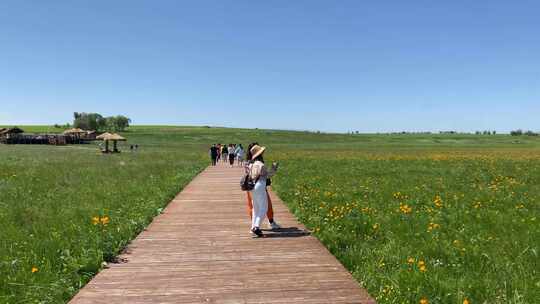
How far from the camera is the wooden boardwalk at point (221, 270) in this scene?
4.88 metres

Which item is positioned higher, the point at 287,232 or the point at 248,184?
the point at 248,184

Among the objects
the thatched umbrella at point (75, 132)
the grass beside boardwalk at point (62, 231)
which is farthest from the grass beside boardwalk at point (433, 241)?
the thatched umbrella at point (75, 132)

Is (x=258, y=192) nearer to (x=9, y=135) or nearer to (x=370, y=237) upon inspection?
(x=370, y=237)

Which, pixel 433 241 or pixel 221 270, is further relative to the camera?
pixel 433 241

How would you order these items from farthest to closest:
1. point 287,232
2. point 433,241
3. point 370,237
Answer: point 287,232 → point 370,237 → point 433,241

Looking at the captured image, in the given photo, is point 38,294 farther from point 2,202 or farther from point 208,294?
point 2,202

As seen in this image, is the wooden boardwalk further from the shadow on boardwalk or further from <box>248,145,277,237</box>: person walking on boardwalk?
<box>248,145,277,237</box>: person walking on boardwalk

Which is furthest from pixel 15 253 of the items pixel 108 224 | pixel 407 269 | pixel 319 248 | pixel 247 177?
pixel 407 269

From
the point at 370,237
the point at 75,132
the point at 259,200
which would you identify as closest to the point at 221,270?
the point at 259,200

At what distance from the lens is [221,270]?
232 inches

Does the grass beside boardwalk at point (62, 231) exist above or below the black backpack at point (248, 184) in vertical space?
below

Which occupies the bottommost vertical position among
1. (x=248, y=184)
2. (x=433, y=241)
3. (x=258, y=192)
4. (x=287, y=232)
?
(x=287, y=232)

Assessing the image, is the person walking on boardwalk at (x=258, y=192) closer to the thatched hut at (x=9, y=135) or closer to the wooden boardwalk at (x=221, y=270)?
the wooden boardwalk at (x=221, y=270)

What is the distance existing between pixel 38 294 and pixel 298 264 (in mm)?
3462
